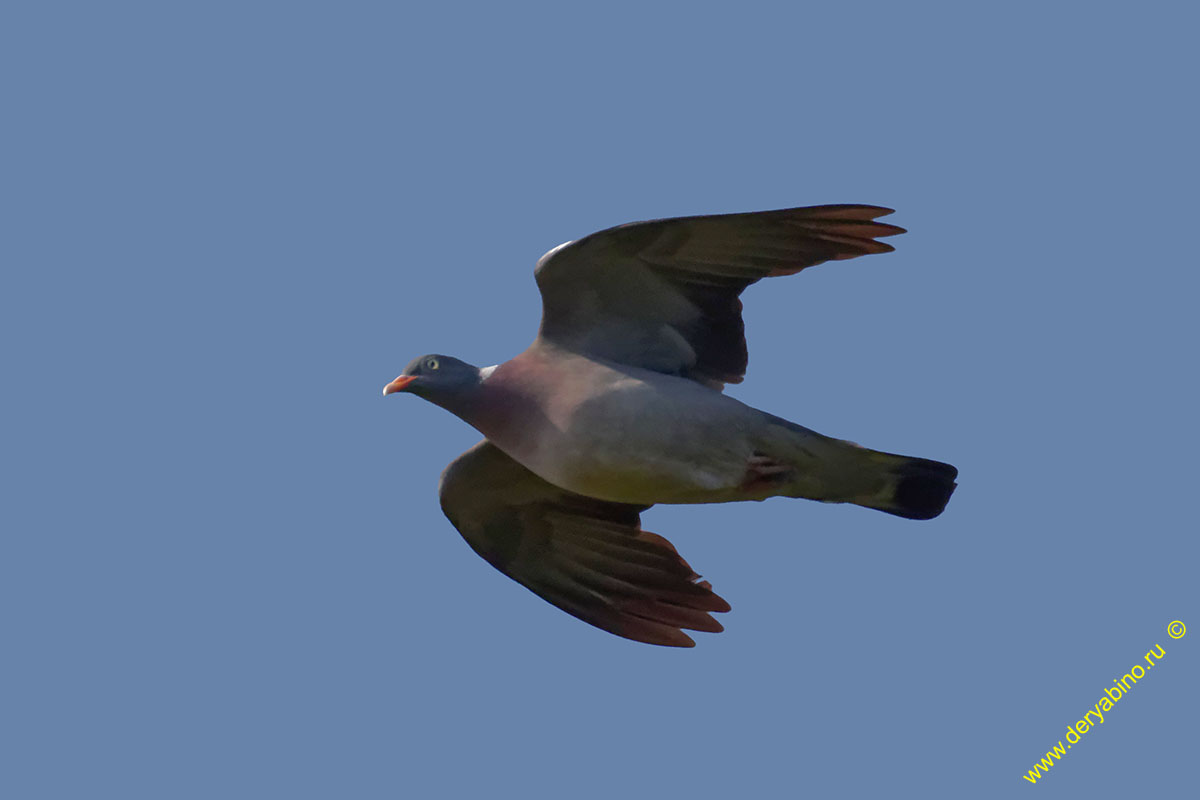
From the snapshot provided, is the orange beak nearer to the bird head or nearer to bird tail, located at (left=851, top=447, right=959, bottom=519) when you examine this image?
the bird head

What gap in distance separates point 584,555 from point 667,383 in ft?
4.62

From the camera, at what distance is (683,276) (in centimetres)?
823

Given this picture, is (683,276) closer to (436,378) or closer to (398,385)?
(436,378)

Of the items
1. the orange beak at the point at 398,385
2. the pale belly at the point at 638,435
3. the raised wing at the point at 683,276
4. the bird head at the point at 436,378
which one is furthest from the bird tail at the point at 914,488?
the orange beak at the point at 398,385

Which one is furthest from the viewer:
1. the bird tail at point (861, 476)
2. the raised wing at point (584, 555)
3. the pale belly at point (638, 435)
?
the raised wing at point (584, 555)

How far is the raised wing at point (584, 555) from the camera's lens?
9.05m

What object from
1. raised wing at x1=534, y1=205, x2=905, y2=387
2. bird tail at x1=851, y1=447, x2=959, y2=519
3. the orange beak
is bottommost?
bird tail at x1=851, y1=447, x2=959, y2=519

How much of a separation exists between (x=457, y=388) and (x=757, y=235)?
5.42ft

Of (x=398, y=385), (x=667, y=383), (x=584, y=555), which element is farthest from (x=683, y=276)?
(x=584, y=555)

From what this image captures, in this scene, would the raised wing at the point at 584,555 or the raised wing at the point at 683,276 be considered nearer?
the raised wing at the point at 683,276

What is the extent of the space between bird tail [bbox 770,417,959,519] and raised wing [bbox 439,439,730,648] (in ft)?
3.44

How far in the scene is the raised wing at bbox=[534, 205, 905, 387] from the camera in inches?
312

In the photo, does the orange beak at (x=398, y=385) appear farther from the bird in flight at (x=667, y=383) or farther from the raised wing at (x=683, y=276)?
the raised wing at (x=683, y=276)

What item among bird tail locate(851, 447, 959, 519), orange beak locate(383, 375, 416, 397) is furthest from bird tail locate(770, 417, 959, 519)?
orange beak locate(383, 375, 416, 397)
